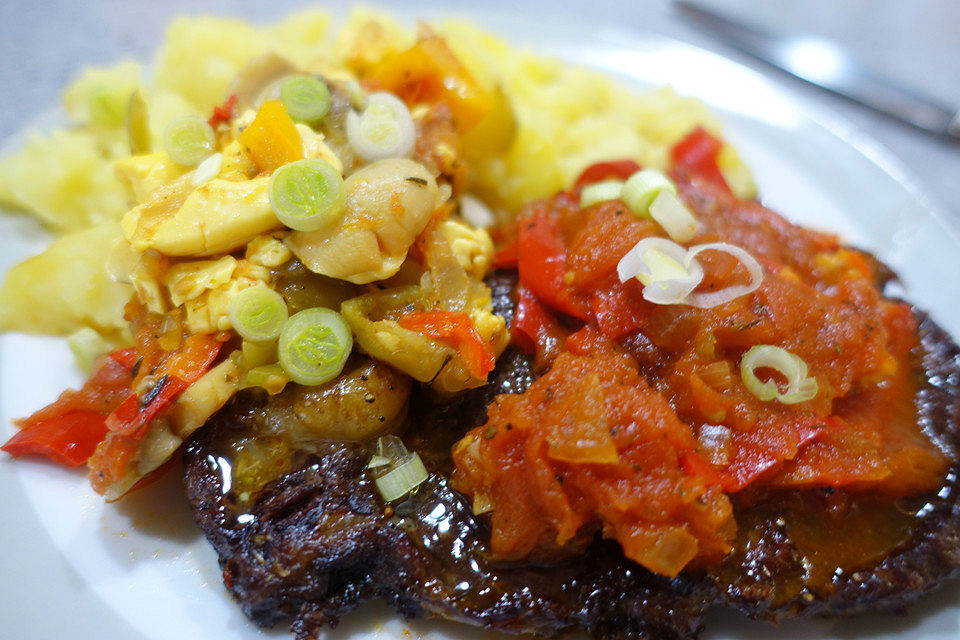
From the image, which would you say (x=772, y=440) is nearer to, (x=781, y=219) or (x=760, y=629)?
(x=760, y=629)

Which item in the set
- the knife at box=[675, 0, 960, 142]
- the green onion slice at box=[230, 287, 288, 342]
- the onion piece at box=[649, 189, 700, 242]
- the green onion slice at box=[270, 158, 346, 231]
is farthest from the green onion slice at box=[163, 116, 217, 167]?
the knife at box=[675, 0, 960, 142]

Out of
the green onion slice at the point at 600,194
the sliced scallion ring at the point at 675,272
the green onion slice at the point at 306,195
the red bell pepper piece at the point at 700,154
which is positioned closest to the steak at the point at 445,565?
the green onion slice at the point at 306,195

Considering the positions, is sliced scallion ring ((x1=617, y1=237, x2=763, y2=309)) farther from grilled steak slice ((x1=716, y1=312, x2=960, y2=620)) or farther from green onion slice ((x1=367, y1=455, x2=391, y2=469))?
green onion slice ((x1=367, y1=455, x2=391, y2=469))

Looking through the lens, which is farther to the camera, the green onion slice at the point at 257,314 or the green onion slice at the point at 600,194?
the green onion slice at the point at 600,194

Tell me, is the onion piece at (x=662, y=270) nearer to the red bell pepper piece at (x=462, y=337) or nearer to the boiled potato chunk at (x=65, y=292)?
the red bell pepper piece at (x=462, y=337)

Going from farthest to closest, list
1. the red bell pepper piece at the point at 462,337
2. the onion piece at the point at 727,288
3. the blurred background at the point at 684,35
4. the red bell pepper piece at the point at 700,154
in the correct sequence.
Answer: the blurred background at the point at 684,35, the red bell pepper piece at the point at 700,154, the onion piece at the point at 727,288, the red bell pepper piece at the point at 462,337

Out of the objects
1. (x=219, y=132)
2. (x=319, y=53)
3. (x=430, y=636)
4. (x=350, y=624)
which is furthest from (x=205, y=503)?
(x=319, y=53)
